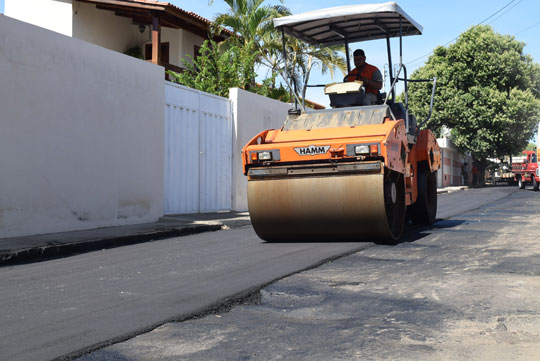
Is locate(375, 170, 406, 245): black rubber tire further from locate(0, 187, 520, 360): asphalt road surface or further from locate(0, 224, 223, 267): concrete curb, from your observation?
locate(0, 224, 223, 267): concrete curb

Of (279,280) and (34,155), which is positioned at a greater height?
(34,155)

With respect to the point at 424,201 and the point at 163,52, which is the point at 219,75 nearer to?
the point at 163,52

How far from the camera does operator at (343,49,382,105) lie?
9.12 meters

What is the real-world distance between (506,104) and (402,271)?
112 feet

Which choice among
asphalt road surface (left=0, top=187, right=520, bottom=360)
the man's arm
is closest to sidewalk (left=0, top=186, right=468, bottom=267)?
asphalt road surface (left=0, top=187, right=520, bottom=360)

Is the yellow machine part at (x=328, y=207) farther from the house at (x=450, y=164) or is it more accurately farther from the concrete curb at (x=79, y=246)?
the house at (x=450, y=164)

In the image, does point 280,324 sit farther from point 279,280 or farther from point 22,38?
point 22,38

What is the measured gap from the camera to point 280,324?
397cm

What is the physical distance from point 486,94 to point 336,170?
32792mm

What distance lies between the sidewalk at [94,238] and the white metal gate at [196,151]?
1145mm

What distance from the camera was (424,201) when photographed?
10094mm

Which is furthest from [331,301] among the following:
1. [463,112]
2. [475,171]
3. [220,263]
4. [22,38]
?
[475,171]

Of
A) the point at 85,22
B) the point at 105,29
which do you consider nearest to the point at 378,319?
the point at 85,22

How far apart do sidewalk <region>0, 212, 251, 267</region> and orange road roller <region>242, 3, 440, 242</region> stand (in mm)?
2124
